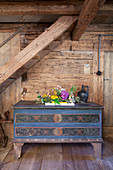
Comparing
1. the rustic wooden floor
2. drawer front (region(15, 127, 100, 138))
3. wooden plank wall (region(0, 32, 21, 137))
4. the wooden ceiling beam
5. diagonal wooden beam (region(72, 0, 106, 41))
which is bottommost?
the rustic wooden floor

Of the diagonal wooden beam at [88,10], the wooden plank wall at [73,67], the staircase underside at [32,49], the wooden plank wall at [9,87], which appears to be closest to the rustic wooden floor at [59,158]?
the wooden plank wall at [9,87]

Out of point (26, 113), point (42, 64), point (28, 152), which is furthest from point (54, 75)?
point (28, 152)

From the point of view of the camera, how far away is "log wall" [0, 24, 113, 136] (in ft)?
10.2

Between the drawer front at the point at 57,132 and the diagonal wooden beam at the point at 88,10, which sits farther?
the drawer front at the point at 57,132

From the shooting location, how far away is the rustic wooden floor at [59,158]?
2.02 metres

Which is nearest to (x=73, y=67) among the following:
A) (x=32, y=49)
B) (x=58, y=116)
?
(x=32, y=49)

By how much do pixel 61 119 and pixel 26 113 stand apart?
2.05 ft

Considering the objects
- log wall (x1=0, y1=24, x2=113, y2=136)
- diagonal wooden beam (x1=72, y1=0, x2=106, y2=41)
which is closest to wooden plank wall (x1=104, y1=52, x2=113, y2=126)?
log wall (x1=0, y1=24, x2=113, y2=136)

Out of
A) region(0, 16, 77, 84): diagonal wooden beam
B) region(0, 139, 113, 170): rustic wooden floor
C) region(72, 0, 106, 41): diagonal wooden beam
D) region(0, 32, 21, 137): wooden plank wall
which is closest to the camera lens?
region(72, 0, 106, 41): diagonal wooden beam

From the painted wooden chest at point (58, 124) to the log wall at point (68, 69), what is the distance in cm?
94

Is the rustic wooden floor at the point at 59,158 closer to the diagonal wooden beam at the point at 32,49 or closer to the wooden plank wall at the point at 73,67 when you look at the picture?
the wooden plank wall at the point at 73,67

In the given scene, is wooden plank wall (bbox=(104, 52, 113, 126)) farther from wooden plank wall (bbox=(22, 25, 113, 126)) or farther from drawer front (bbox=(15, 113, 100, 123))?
drawer front (bbox=(15, 113, 100, 123))

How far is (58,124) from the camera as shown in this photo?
7.25 feet

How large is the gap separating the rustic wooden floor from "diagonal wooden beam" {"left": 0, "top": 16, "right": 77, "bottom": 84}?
56.3 inches
